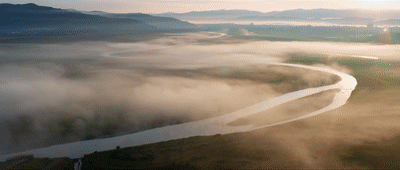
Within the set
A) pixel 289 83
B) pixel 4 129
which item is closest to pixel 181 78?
pixel 289 83

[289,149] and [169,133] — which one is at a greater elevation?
[289,149]

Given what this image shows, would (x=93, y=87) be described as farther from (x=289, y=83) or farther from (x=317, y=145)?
(x=317, y=145)

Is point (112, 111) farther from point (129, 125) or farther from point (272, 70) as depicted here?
point (272, 70)

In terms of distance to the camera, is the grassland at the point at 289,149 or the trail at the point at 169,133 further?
the trail at the point at 169,133

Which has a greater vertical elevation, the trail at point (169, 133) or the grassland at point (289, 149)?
the grassland at point (289, 149)

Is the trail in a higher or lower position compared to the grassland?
lower

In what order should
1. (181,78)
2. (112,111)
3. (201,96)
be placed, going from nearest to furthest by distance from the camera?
(112,111), (201,96), (181,78)

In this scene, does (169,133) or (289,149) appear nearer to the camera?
(289,149)

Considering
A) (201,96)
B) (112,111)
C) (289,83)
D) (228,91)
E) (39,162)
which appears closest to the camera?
(39,162)

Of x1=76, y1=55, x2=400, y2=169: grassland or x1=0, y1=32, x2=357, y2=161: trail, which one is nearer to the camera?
x1=76, y1=55, x2=400, y2=169: grassland

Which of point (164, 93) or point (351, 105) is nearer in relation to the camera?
point (351, 105)
